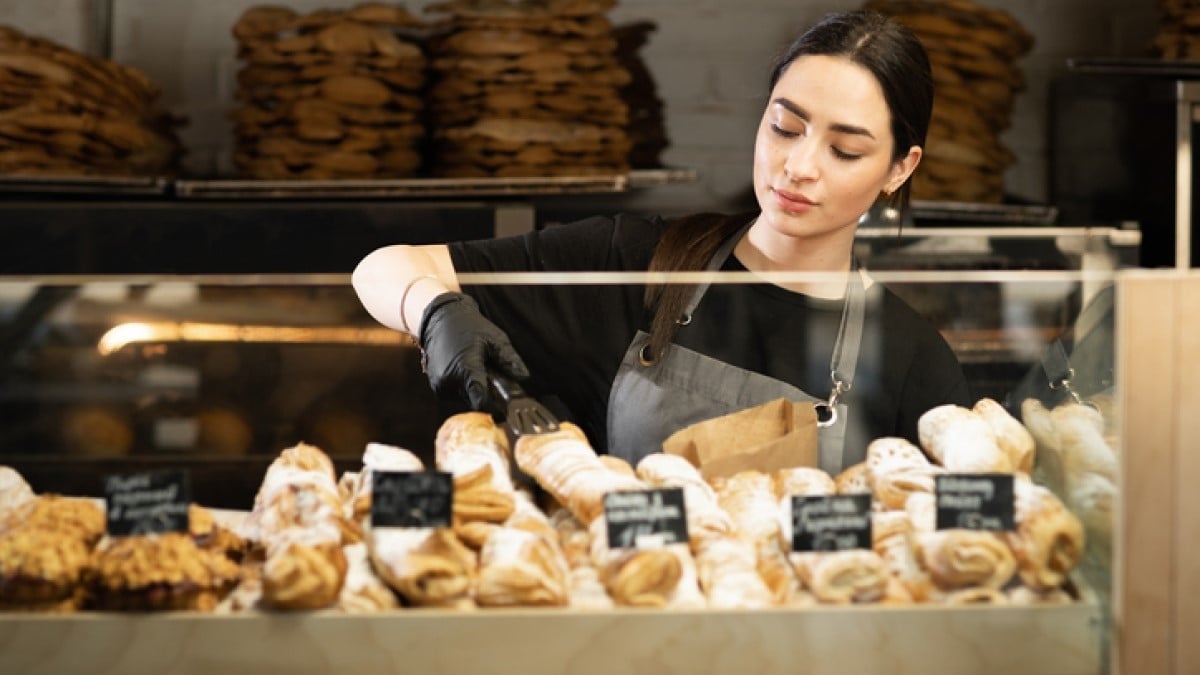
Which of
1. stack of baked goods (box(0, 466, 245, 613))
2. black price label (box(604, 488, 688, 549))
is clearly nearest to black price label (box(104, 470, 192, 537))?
stack of baked goods (box(0, 466, 245, 613))

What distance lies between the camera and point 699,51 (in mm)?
3271

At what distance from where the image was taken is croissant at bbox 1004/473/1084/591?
104cm

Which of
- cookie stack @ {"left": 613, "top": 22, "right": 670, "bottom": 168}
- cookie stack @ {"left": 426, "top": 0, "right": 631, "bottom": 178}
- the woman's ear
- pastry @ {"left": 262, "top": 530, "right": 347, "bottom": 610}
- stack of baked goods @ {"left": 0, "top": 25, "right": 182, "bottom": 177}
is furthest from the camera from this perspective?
cookie stack @ {"left": 613, "top": 22, "right": 670, "bottom": 168}

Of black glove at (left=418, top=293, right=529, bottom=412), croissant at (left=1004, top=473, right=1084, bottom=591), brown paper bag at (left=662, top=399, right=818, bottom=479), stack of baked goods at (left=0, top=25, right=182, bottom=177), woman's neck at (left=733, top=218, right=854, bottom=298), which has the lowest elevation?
croissant at (left=1004, top=473, right=1084, bottom=591)

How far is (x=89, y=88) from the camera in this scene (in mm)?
2816

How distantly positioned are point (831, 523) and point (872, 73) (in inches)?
31.8

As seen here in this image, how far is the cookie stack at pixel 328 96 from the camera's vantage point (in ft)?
9.42

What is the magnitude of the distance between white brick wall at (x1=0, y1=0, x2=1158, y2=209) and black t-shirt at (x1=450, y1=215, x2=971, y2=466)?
Answer: 2.07m

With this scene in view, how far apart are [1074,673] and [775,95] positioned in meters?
0.91

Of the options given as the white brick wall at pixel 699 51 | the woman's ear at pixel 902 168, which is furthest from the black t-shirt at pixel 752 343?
the white brick wall at pixel 699 51

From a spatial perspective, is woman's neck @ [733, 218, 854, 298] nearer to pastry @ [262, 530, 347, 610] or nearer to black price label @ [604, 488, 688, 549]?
Answer: black price label @ [604, 488, 688, 549]

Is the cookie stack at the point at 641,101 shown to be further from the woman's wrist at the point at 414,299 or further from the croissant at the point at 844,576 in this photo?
the croissant at the point at 844,576

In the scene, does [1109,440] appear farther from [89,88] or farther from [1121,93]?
[89,88]

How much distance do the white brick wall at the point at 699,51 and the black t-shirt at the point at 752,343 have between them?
2.07 m
